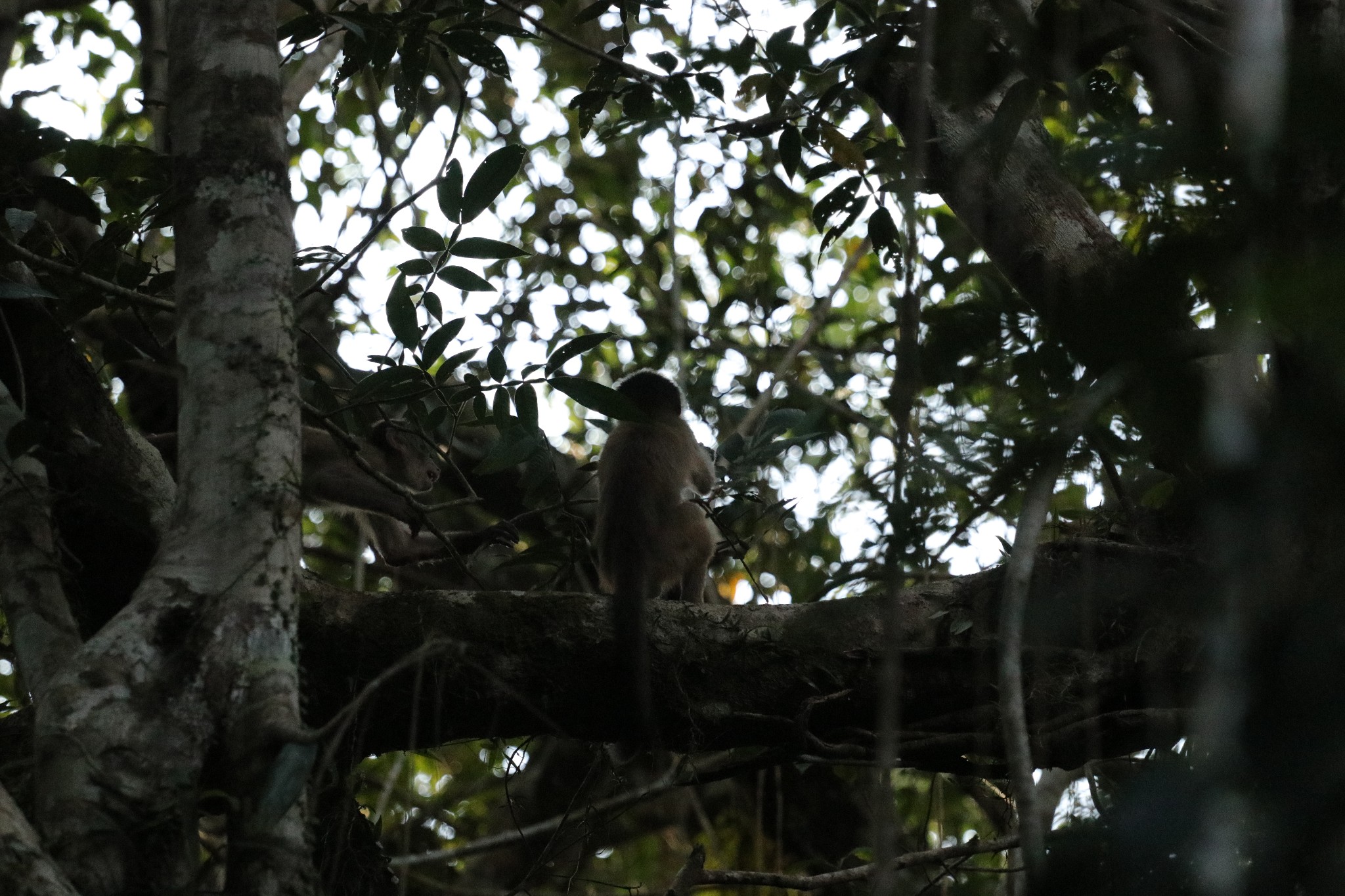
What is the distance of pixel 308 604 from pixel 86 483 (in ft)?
2.10

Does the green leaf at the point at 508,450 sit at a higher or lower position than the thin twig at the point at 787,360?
lower

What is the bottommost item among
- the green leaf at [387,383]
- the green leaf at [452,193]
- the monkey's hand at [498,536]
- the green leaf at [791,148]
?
the monkey's hand at [498,536]

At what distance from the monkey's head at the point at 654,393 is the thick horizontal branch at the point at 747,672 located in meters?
2.32

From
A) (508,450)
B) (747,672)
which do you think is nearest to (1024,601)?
(747,672)

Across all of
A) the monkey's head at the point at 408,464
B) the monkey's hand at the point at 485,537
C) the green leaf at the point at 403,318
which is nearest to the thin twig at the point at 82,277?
the green leaf at the point at 403,318

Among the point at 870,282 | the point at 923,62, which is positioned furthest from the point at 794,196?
the point at 923,62

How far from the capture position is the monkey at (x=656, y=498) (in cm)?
427

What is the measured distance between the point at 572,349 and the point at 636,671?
0.83 meters

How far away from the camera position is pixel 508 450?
345cm

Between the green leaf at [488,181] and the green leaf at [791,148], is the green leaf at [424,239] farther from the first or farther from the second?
the green leaf at [791,148]

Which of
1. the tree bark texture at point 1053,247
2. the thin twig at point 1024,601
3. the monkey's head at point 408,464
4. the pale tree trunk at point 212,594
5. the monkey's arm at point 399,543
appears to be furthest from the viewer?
the monkey's head at point 408,464

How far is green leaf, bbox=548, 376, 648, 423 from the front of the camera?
2.84 m

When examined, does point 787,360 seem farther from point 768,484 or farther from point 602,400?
point 602,400

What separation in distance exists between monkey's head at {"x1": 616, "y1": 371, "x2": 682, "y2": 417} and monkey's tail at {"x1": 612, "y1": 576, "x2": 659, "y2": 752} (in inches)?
92.4
